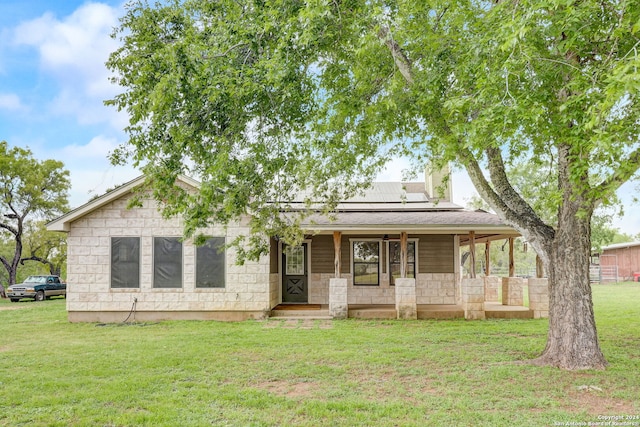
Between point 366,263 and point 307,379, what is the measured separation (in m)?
8.48

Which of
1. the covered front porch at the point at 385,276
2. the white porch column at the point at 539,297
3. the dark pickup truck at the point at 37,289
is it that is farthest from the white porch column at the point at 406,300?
the dark pickup truck at the point at 37,289

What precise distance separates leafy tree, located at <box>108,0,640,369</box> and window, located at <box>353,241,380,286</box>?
6.65 metres

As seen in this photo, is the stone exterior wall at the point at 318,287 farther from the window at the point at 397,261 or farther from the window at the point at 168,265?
the window at the point at 168,265

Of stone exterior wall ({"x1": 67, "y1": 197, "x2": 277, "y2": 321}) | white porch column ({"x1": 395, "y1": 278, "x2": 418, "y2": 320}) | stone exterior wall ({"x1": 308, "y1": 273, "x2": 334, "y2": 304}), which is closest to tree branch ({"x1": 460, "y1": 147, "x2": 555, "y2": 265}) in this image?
white porch column ({"x1": 395, "y1": 278, "x2": 418, "y2": 320})

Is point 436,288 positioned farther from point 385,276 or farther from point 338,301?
point 338,301

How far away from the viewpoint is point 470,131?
5406 mm

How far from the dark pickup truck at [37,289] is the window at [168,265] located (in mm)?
→ 13048

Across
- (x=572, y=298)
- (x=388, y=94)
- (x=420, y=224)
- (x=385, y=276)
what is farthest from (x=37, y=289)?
(x=572, y=298)

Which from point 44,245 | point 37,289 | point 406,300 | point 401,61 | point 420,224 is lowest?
point 37,289

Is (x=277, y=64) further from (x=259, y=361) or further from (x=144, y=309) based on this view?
(x=144, y=309)

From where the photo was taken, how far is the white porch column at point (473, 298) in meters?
12.2

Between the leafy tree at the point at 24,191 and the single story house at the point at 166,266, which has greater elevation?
the leafy tree at the point at 24,191

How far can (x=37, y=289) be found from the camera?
2170 centimetres

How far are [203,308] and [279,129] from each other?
7.19m
